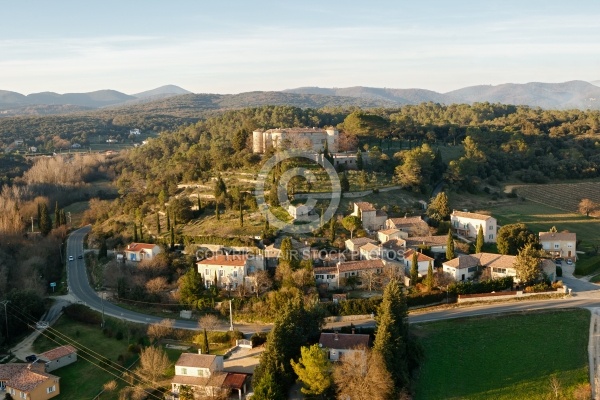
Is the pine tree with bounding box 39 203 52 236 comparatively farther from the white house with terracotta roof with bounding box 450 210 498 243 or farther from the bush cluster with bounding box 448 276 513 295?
the bush cluster with bounding box 448 276 513 295

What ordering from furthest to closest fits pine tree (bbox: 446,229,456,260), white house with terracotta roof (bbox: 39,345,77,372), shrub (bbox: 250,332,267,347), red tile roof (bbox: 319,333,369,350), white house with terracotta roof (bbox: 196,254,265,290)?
pine tree (bbox: 446,229,456,260) < white house with terracotta roof (bbox: 196,254,265,290) < shrub (bbox: 250,332,267,347) < white house with terracotta roof (bbox: 39,345,77,372) < red tile roof (bbox: 319,333,369,350)

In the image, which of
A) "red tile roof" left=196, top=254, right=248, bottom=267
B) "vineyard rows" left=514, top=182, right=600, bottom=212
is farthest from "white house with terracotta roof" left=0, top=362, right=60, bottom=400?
"vineyard rows" left=514, top=182, right=600, bottom=212

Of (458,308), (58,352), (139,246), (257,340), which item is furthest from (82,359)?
(458,308)

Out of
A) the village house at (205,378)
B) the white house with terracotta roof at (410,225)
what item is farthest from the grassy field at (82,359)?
the white house with terracotta roof at (410,225)

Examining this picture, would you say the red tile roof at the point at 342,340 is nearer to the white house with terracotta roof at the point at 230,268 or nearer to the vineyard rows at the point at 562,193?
the white house with terracotta roof at the point at 230,268

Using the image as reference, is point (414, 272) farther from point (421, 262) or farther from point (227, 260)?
point (227, 260)
